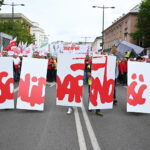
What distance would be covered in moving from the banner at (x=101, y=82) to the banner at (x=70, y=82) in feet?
1.35

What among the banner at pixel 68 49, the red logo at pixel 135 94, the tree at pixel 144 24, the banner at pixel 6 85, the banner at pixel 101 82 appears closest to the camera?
the banner at pixel 101 82

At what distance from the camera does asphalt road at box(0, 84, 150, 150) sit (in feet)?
14.5

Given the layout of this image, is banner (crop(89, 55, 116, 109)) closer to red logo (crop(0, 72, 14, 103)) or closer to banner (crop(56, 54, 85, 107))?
banner (crop(56, 54, 85, 107))

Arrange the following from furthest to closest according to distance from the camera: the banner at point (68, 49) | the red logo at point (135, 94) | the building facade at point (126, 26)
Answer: the building facade at point (126, 26), the banner at point (68, 49), the red logo at point (135, 94)

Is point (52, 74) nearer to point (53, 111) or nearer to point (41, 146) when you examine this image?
point (53, 111)

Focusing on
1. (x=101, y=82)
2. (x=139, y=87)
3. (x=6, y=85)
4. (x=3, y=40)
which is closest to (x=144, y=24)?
(x=3, y=40)

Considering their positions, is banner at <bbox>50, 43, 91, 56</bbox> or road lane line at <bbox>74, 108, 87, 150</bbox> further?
banner at <bbox>50, 43, 91, 56</bbox>

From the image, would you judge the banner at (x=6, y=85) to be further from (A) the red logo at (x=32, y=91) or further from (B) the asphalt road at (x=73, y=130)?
(A) the red logo at (x=32, y=91)

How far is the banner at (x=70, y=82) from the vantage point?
7152 millimetres

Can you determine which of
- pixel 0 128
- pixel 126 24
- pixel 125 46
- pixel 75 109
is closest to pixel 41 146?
pixel 0 128

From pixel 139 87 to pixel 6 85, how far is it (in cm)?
422

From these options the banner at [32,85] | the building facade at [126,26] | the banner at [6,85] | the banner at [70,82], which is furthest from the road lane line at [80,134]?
the building facade at [126,26]

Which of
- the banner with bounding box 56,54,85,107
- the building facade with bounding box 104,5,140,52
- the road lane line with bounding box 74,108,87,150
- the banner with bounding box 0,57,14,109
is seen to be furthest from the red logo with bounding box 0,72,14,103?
the building facade with bounding box 104,5,140,52

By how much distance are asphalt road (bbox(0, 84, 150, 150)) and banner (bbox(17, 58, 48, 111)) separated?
0.25 metres
